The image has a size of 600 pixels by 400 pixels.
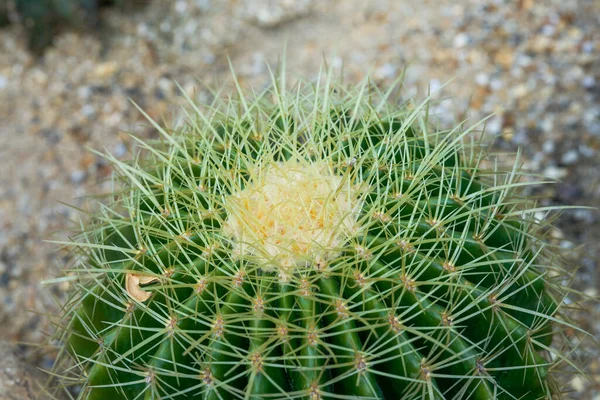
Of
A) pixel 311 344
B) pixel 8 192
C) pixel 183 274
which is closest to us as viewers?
pixel 311 344

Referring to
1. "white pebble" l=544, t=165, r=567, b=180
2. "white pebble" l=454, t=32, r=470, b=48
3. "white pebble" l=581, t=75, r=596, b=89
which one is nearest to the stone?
"white pebble" l=544, t=165, r=567, b=180

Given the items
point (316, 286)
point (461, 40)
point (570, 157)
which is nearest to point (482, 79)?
point (461, 40)

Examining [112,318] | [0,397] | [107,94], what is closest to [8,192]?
[107,94]

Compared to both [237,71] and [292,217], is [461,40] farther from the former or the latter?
[292,217]

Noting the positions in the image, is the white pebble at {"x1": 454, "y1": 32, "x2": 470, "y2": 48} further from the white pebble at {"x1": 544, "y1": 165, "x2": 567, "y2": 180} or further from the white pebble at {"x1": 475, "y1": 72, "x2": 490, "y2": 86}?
the white pebble at {"x1": 544, "y1": 165, "x2": 567, "y2": 180}

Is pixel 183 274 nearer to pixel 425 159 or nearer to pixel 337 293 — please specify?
pixel 337 293

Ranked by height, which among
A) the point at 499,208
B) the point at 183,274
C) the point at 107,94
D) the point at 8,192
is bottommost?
the point at 8,192
